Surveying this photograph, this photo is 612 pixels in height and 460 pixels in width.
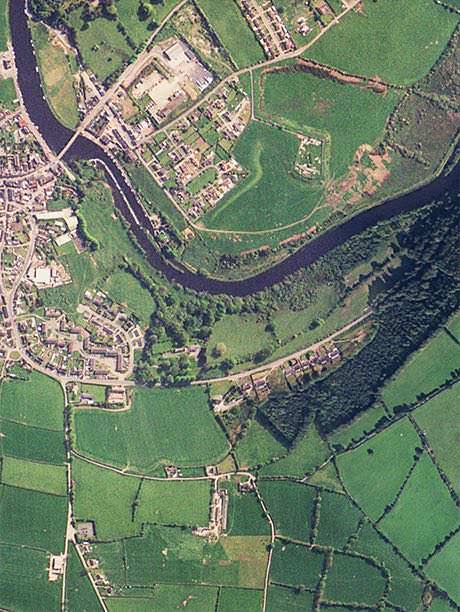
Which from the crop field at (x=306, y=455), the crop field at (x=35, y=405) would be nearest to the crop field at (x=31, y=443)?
the crop field at (x=35, y=405)

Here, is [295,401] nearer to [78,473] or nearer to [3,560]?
[78,473]

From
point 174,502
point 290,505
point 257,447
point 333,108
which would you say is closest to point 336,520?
point 290,505

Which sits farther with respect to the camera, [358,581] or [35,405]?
[35,405]

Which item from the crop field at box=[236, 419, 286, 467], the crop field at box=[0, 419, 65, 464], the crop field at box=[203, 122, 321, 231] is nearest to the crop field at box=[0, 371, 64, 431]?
the crop field at box=[0, 419, 65, 464]

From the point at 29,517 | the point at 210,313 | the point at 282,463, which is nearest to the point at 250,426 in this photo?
the point at 282,463

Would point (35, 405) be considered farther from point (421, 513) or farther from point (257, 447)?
point (421, 513)

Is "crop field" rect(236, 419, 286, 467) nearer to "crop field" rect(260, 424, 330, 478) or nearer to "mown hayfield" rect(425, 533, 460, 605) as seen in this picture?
"crop field" rect(260, 424, 330, 478)
